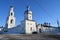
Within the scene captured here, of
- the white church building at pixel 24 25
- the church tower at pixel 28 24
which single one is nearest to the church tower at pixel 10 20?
the white church building at pixel 24 25

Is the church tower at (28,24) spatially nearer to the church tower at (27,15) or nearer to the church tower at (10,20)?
the church tower at (27,15)

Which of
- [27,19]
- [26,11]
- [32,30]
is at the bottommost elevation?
[32,30]

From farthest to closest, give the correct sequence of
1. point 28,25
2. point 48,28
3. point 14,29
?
point 48,28
point 14,29
point 28,25

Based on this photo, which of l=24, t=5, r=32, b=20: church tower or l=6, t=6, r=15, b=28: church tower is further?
l=6, t=6, r=15, b=28: church tower

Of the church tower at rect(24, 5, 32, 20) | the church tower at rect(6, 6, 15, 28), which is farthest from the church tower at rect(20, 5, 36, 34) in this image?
the church tower at rect(6, 6, 15, 28)

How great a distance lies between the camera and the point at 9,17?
5216cm

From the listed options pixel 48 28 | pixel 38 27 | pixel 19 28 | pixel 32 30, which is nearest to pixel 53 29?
pixel 48 28

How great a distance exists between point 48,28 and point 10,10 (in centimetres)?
2214

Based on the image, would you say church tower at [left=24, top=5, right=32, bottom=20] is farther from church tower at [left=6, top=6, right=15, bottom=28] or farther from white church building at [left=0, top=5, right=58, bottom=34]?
church tower at [left=6, top=6, right=15, bottom=28]

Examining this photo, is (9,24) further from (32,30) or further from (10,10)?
(32,30)

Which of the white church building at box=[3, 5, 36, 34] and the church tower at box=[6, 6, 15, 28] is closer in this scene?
the white church building at box=[3, 5, 36, 34]

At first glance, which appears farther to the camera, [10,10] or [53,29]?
[53,29]

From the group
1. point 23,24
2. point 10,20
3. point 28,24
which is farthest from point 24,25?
point 10,20

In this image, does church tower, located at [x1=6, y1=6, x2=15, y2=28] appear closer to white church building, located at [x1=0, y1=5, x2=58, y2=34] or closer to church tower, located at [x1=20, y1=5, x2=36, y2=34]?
white church building, located at [x1=0, y1=5, x2=58, y2=34]
